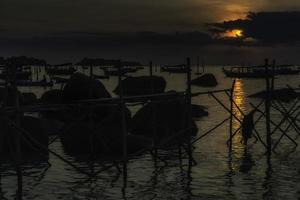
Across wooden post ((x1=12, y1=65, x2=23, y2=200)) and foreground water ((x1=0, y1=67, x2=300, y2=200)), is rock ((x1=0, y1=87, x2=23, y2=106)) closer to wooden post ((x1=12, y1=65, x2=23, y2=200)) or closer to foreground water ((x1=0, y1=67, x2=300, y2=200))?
wooden post ((x1=12, y1=65, x2=23, y2=200))

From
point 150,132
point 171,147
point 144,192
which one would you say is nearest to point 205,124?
point 150,132

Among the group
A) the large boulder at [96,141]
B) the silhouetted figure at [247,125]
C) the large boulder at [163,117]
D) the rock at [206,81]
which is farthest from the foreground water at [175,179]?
the rock at [206,81]

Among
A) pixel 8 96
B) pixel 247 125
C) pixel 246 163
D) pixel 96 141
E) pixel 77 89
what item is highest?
pixel 77 89

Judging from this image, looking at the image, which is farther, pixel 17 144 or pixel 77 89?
pixel 77 89

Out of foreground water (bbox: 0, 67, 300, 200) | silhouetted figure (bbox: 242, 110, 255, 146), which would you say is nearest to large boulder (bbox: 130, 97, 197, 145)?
silhouetted figure (bbox: 242, 110, 255, 146)

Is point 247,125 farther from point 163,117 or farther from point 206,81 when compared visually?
point 206,81

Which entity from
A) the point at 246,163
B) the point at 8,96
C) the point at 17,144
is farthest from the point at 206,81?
the point at 17,144

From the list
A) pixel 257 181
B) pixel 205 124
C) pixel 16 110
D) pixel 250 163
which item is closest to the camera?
pixel 16 110

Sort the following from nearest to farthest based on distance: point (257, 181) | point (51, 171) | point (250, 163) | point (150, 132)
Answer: point (257, 181) < point (51, 171) < point (250, 163) < point (150, 132)

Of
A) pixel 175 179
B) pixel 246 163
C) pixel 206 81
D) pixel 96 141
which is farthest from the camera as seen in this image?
pixel 206 81

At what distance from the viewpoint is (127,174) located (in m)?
20.5

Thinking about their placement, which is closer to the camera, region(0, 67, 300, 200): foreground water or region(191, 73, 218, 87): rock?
region(0, 67, 300, 200): foreground water

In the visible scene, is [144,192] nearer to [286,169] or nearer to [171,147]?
[286,169]

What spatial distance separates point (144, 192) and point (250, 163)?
723 cm
